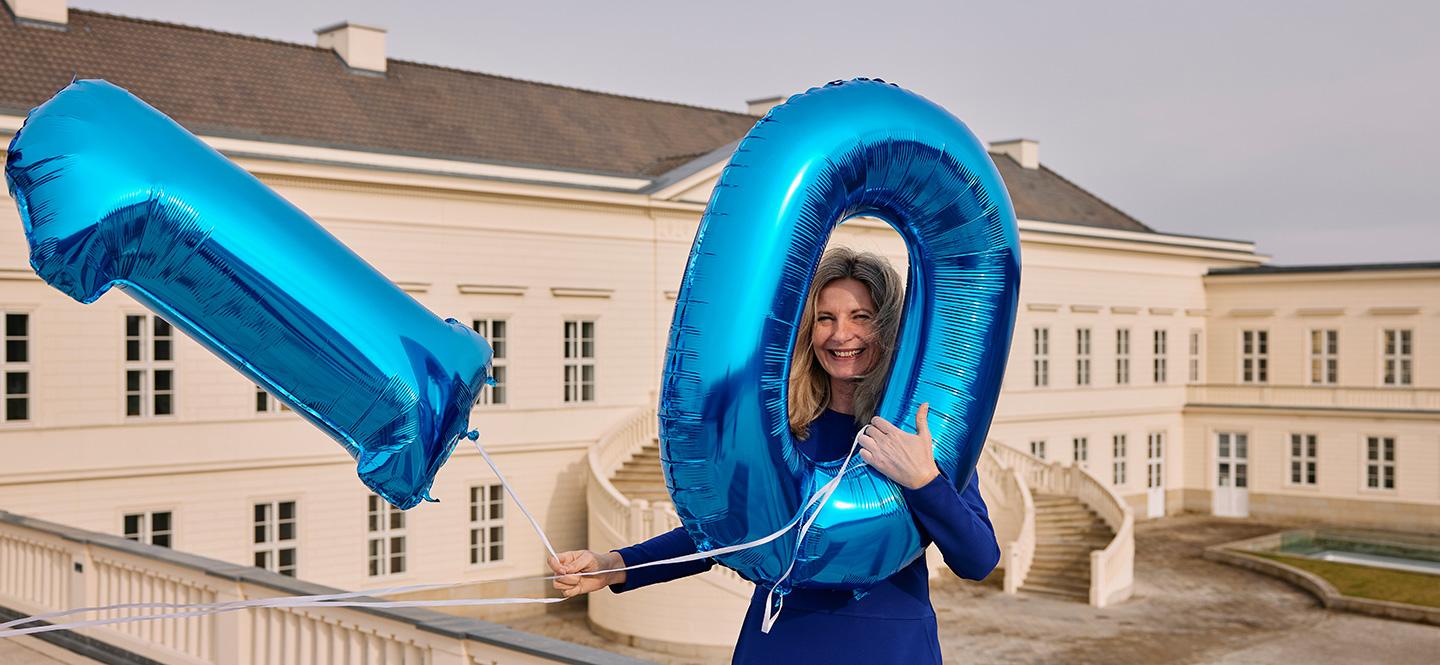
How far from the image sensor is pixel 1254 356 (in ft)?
120

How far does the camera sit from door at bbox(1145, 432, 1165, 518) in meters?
35.8

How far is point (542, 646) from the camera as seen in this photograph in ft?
18.5

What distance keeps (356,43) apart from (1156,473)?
2464 centimetres

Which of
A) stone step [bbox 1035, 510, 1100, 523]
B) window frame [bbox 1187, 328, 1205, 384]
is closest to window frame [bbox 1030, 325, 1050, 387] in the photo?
stone step [bbox 1035, 510, 1100, 523]

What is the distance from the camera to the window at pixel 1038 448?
32469 millimetres

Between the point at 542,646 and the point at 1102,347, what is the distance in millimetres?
30854

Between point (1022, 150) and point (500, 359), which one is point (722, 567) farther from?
point (1022, 150)

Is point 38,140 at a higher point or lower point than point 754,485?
higher

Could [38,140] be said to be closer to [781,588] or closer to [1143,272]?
[781,588]

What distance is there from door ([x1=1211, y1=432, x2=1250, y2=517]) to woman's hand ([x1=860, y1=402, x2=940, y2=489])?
1430 inches

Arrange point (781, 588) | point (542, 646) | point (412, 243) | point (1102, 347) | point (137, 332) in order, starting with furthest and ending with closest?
point (1102, 347) < point (412, 243) < point (137, 332) < point (542, 646) < point (781, 588)

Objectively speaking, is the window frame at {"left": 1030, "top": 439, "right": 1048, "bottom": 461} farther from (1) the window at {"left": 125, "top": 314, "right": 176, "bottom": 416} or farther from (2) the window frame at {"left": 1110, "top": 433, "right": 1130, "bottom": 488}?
(1) the window at {"left": 125, "top": 314, "right": 176, "bottom": 416}

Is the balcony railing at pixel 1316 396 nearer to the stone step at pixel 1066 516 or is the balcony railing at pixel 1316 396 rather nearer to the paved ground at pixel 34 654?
the stone step at pixel 1066 516

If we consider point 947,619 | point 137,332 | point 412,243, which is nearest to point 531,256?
point 412,243
